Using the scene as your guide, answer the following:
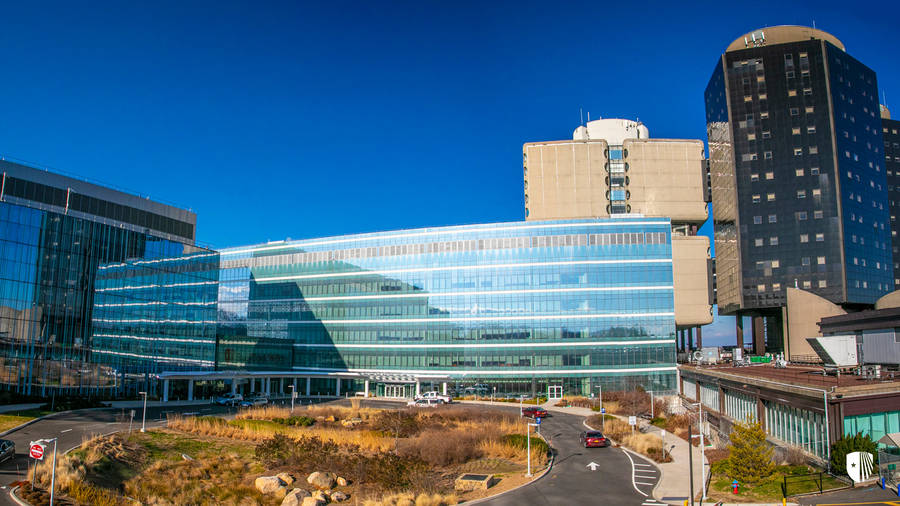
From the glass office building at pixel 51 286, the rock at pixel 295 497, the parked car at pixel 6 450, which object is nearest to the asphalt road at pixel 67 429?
the parked car at pixel 6 450

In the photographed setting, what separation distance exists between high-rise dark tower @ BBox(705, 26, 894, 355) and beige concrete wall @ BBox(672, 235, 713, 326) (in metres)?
5.62

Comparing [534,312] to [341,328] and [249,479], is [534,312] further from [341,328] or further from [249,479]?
[249,479]

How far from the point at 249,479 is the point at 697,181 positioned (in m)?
85.6

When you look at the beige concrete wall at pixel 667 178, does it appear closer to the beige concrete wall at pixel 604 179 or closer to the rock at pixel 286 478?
the beige concrete wall at pixel 604 179

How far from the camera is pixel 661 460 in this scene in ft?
141

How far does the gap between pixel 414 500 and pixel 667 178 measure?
83896 mm

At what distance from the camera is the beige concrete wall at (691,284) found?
314 ft

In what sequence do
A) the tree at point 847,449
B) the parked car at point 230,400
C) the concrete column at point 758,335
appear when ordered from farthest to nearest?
the concrete column at point 758,335 → the parked car at point 230,400 → the tree at point 847,449

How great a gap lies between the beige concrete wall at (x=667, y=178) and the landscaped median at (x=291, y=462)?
57696 millimetres

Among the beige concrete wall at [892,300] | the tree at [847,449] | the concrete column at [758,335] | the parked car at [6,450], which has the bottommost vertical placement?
the parked car at [6,450]

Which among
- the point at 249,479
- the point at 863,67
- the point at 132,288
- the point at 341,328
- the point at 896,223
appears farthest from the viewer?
the point at 896,223

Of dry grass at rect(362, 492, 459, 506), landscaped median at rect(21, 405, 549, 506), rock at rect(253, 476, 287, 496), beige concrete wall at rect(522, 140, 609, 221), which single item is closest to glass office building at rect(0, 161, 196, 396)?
landscaped median at rect(21, 405, 549, 506)

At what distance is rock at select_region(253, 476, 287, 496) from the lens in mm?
37344

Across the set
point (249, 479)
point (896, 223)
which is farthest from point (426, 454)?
point (896, 223)
